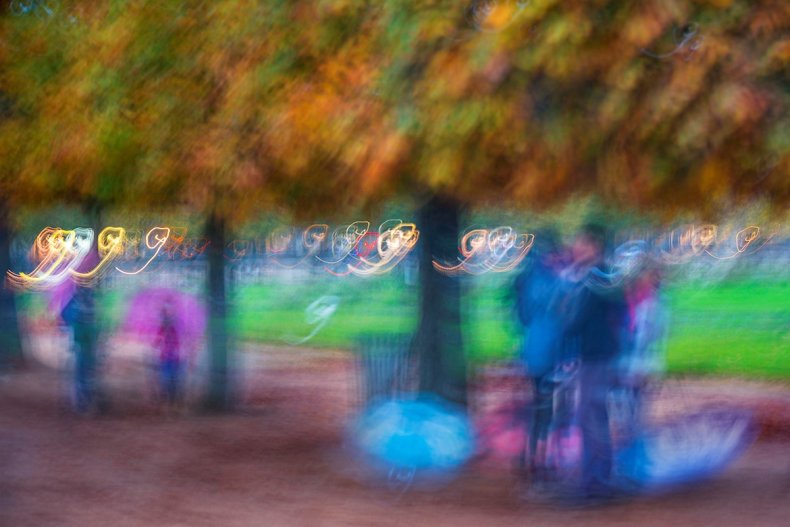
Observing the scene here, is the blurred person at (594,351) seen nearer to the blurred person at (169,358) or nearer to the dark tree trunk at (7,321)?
the blurred person at (169,358)

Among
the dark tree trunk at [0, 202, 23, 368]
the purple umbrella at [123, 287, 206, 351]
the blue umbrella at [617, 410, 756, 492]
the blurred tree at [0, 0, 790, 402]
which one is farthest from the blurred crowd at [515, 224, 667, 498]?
the dark tree trunk at [0, 202, 23, 368]

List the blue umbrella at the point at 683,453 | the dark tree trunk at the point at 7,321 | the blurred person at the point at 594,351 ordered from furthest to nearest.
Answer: the dark tree trunk at the point at 7,321 < the blue umbrella at the point at 683,453 < the blurred person at the point at 594,351

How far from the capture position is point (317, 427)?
44.7 feet

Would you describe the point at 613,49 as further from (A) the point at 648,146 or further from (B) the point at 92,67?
(B) the point at 92,67

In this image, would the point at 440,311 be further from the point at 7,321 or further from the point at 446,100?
the point at 7,321

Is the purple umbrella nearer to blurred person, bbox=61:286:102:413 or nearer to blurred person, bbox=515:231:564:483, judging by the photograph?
blurred person, bbox=61:286:102:413

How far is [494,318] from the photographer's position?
109 feet

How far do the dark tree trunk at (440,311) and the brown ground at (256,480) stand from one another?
1.14m

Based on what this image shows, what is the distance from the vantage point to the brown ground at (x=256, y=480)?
338 inches

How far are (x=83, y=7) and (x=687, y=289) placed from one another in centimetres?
3595

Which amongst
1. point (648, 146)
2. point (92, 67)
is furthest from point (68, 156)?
point (648, 146)

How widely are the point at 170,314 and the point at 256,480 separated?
5.61 meters

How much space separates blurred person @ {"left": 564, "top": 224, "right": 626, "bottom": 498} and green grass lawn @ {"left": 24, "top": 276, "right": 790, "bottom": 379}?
1842mm

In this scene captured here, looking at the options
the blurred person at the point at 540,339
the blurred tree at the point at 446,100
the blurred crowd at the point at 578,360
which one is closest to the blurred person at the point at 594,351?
the blurred crowd at the point at 578,360
